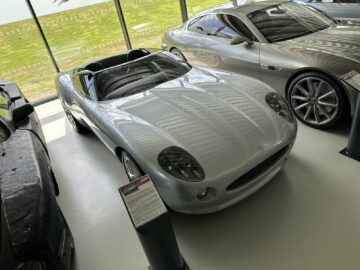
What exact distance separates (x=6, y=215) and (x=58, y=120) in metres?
2.87

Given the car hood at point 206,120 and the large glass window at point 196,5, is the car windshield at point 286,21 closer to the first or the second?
the car hood at point 206,120

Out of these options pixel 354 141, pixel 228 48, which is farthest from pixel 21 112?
pixel 354 141

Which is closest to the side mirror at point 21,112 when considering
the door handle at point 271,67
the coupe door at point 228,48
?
the coupe door at point 228,48

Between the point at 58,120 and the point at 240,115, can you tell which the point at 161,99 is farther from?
the point at 58,120

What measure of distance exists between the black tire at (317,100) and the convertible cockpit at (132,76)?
1.06 m

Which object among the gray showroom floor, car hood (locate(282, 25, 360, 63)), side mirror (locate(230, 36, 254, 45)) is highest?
side mirror (locate(230, 36, 254, 45))

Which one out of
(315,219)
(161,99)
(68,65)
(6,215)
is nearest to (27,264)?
(6,215)

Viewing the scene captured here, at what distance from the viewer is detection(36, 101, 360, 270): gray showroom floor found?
1.61 metres

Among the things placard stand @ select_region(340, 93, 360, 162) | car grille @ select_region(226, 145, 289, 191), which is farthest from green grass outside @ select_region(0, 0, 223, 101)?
placard stand @ select_region(340, 93, 360, 162)

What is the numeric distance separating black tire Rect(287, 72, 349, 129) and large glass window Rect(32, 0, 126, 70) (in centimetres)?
430

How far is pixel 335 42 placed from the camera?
2.56 meters

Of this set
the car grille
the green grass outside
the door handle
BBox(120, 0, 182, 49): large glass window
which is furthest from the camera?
BBox(120, 0, 182, 49): large glass window

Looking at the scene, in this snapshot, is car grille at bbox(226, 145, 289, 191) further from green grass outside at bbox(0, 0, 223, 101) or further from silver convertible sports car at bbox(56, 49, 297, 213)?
green grass outside at bbox(0, 0, 223, 101)

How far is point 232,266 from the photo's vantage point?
160cm
